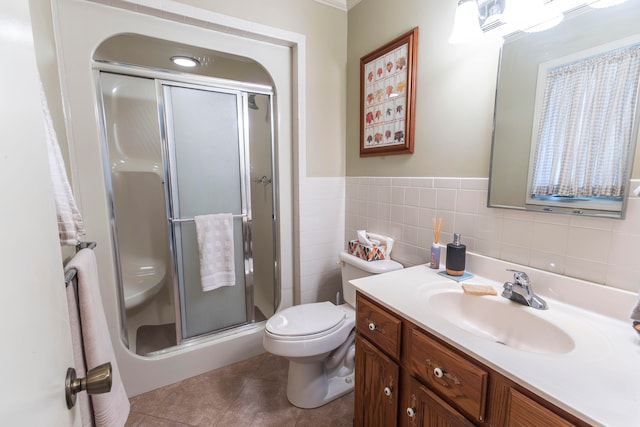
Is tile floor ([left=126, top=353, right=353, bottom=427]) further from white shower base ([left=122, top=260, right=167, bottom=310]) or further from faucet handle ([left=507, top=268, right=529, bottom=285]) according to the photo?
faucet handle ([left=507, top=268, right=529, bottom=285])

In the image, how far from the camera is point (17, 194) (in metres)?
0.39

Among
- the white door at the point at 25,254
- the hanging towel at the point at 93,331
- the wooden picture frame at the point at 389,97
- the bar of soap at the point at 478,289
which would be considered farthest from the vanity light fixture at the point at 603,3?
the hanging towel at the point at 93,331

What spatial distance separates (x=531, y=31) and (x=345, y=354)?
1.67m

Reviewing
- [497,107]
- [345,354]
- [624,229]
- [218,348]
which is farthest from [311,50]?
[218,348]

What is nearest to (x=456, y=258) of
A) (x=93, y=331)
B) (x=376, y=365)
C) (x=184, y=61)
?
(x=376, y=365)

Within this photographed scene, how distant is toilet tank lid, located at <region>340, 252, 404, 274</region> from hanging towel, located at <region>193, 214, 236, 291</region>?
2.49 ft

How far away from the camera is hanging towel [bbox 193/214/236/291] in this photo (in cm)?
177

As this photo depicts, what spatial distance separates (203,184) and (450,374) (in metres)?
1.60

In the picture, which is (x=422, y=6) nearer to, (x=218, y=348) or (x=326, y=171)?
(x=326, y=171)

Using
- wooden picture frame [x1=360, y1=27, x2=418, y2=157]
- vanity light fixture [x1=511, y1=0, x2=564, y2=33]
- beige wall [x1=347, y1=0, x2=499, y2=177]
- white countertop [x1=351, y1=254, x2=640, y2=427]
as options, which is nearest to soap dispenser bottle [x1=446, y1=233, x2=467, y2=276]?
white countertop [x1=351, y1=254, x2=640, y2=427]

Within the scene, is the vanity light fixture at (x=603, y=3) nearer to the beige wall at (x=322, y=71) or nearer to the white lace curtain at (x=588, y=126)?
the white lace curtain at (x=588, y=126)

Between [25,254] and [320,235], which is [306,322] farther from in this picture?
[25,254]

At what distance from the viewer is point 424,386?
2.92ft

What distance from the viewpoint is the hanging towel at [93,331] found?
86cm
